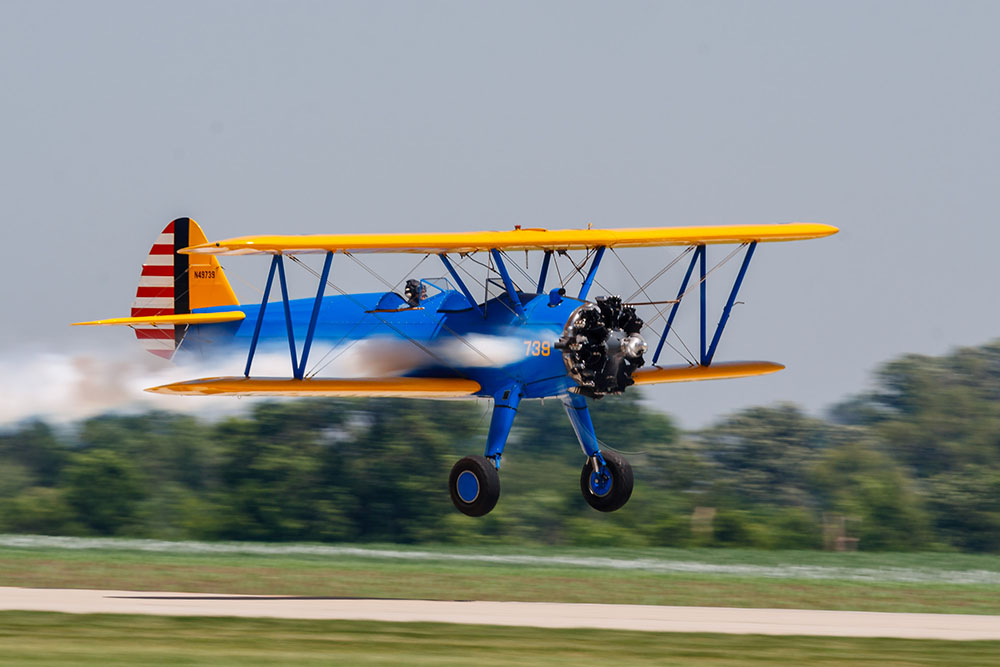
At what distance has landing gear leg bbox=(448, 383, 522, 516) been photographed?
21062mm

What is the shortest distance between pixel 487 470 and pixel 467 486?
0.40m

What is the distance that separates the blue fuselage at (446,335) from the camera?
21078 millimetres

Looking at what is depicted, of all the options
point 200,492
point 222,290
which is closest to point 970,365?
point 200,492

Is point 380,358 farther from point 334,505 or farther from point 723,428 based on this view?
point 723,428

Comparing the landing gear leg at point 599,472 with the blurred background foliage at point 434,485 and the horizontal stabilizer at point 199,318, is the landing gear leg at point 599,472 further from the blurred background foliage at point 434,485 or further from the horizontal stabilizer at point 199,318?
the blurred background foliage at point 434,485

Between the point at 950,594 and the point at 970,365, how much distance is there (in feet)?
180

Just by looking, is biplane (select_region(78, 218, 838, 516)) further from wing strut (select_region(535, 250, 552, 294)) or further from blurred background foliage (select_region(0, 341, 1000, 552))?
blurred background foliage (select_region(0, 341, 1000, 552))

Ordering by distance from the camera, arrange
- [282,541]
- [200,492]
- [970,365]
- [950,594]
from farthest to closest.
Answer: [970,365]
[200,492]
[282,541]
[950,594]

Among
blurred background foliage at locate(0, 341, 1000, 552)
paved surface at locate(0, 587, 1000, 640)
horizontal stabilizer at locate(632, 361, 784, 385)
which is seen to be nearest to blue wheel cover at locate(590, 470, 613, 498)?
horizontal stabilizer at locate(632, 361, 784, 385)

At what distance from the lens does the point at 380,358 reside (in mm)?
22953

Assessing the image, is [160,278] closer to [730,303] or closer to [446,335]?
[446,335]

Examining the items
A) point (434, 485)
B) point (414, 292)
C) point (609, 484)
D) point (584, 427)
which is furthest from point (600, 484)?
point (434, 485)

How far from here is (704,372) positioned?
23.2 metres

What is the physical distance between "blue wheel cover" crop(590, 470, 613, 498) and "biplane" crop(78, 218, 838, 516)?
0.02 meters
